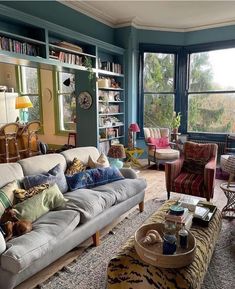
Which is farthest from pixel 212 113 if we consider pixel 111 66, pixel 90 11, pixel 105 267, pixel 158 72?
pixel 105 267

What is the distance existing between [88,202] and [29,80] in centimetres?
593

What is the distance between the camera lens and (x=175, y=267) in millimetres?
1468

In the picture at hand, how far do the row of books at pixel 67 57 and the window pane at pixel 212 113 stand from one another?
295cm

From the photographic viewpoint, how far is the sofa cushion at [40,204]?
6.58 ft

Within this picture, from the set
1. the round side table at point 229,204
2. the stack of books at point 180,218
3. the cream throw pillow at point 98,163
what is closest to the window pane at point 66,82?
the cream throw pillow at point 98,163

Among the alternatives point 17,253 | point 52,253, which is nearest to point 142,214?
point 52,253

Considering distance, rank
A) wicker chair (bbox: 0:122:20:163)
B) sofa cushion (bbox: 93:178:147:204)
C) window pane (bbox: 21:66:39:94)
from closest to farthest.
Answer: sofa cushion (bbox: 93:178:147:204) < wicker chair (bbox: 0:122:20:163) < window pane (bbox: 21:66:39:94)

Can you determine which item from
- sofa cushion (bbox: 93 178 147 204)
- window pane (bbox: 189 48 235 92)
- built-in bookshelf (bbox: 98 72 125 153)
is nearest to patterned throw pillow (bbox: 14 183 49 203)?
sofa cushion (bbox: 93 178 147 204)

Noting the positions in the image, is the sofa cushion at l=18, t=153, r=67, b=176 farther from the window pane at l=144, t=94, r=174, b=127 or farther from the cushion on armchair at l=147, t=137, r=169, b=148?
the window pane at l=144, t=94, r=174, b=127

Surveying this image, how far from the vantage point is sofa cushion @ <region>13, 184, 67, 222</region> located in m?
2.01

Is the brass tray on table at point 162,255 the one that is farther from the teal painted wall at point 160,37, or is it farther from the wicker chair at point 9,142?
A: the teal painted wall at point 160,37

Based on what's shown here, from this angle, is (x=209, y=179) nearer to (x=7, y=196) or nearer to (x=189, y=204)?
(x=189, y=204)

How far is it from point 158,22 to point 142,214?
444 cm

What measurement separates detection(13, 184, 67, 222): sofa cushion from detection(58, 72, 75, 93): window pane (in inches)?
173
